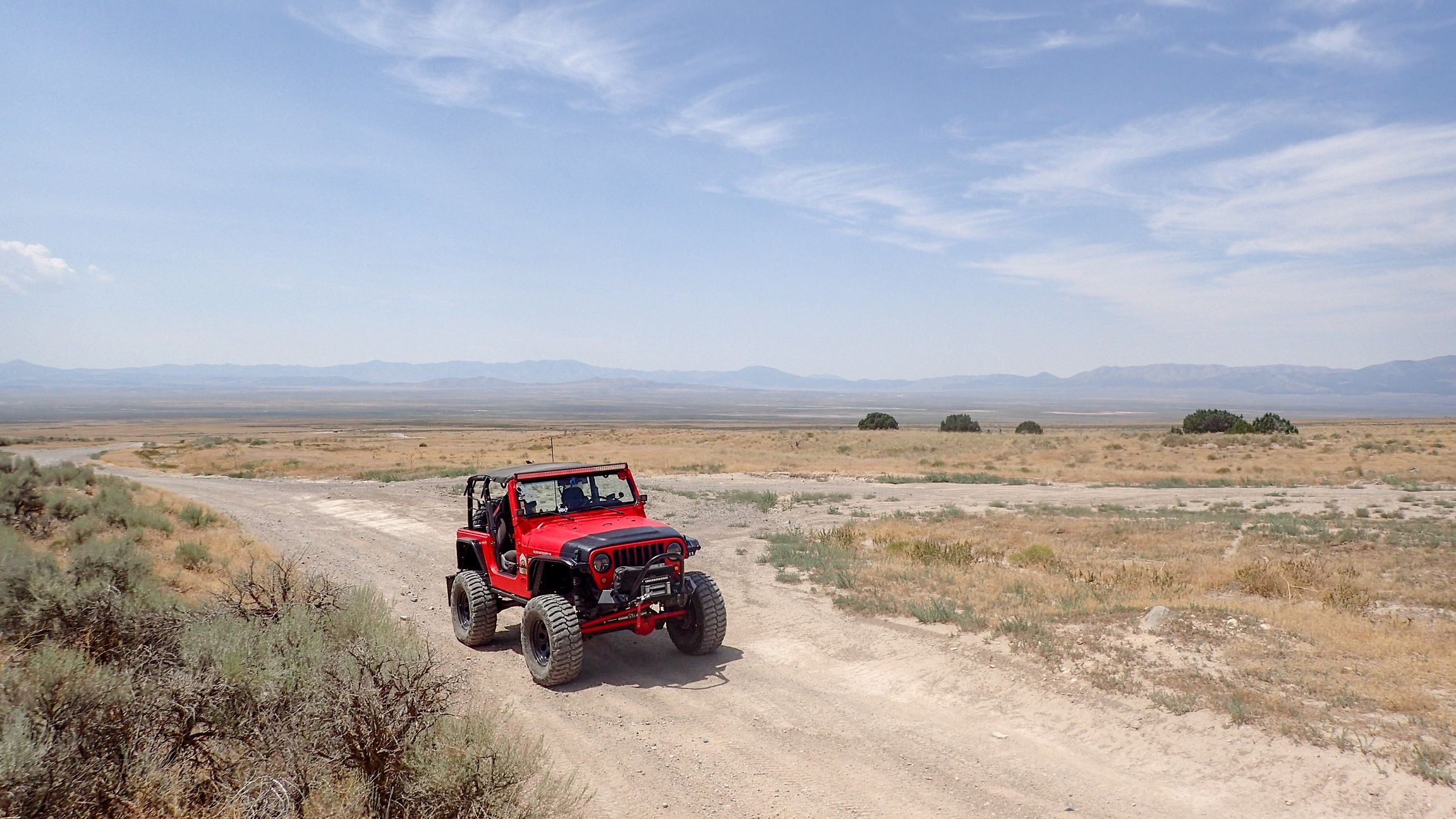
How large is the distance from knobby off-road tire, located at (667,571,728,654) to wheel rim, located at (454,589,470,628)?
113 inches

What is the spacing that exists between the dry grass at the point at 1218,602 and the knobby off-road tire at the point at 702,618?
9.71 feet

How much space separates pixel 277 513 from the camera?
22625mm

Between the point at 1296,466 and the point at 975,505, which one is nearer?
the point at 975,505

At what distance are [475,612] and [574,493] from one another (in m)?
1.90

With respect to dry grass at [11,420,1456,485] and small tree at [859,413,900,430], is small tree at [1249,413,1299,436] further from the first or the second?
small tree at [859,413,900,430]

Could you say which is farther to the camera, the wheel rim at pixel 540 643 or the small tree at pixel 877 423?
the small tree at pixel 877 423

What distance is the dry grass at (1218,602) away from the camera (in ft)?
23.1

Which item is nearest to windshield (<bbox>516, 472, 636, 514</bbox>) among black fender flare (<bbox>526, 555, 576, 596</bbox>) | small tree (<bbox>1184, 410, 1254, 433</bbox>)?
black fender flare (<bbox>526, 555, 576, 596</bbox>)

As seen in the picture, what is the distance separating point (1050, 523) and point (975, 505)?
4489mm

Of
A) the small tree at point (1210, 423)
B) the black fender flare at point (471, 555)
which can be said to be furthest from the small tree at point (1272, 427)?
the black fender flare at point (471, 555)

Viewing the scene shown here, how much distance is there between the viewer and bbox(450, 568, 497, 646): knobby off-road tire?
9.59m

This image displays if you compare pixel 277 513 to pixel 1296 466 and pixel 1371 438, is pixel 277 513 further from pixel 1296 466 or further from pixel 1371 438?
pixel 1371 438

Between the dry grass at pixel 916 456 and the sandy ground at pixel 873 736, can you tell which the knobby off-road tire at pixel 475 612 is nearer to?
the sandy ground at pixel 873 736

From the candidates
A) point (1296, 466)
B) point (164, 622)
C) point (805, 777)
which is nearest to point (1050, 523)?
point (805, 777)
